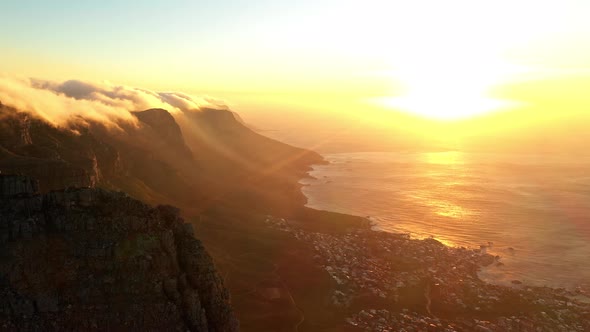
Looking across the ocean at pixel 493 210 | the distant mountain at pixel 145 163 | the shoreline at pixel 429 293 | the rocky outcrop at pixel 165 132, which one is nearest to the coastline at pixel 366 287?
the shoreline at pixel 429 293

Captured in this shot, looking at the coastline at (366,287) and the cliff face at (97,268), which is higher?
the cliff face at (97,268)

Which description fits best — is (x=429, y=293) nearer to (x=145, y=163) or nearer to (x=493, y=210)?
(x=493, y=210)

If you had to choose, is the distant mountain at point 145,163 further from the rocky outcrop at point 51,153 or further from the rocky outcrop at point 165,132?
the rocky outcrop at point 51,153

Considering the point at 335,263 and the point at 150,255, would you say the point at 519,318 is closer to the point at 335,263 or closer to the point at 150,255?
the point at 335,263

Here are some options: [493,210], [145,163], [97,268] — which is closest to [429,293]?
[97,268]

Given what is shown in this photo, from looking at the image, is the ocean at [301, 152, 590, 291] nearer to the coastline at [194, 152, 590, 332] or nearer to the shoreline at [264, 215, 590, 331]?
the shoreline at [264, 215, 590, 331]

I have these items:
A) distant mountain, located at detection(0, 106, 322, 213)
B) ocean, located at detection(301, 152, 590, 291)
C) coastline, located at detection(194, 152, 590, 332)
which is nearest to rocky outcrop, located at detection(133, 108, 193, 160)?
distant mountain, located at detection(0, 106, 322, 213)
